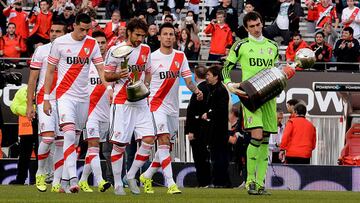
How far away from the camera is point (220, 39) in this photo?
102ft

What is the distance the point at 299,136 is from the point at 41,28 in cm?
967

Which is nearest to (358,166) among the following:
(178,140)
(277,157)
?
(277,157)

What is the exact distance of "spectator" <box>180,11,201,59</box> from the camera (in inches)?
1220

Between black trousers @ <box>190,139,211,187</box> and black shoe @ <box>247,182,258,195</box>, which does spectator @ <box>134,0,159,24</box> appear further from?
black shoe @ <box>247,182,258,195</box>

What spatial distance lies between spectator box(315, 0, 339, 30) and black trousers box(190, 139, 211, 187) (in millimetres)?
10155

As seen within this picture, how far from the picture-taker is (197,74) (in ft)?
78.9

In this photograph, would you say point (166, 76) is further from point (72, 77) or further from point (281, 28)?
point (281, 28)

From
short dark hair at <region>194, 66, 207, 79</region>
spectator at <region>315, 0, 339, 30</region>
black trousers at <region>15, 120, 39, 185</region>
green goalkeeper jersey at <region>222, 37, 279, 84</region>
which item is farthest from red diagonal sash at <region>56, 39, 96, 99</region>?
spectator at <region>315, 0, 339, 30</region>

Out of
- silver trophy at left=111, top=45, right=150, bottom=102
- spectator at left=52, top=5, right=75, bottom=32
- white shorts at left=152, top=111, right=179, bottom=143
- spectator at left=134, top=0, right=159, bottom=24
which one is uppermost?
spectator at left=134, top=0, right=159, bottom=24

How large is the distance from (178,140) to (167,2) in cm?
832

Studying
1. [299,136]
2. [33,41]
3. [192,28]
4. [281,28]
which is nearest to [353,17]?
[281,28]

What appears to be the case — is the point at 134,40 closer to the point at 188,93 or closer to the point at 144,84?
the point at 144,84

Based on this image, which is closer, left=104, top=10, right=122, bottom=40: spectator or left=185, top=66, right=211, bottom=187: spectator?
left=185, top=66, right=211, bottom=187: spectator

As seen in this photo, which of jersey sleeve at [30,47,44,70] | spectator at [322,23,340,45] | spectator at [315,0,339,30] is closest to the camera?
jersey sleeve at [30,47,44,70]
